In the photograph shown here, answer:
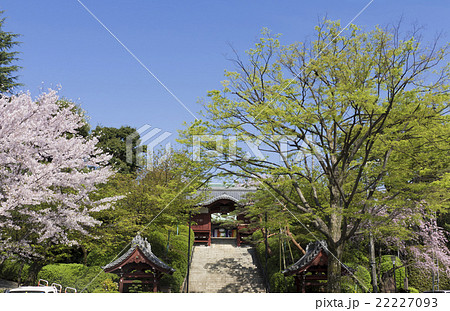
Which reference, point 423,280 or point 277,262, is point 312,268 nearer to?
point 277,262

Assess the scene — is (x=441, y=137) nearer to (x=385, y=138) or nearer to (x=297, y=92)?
(x=385, y=138)

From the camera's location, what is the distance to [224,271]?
2152 cm

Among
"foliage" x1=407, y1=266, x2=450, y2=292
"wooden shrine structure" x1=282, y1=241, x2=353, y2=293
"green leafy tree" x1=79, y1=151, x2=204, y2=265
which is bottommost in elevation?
"foliage" x1=407, y1=266, x2=450, y2=292

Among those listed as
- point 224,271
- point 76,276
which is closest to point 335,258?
point 224,271

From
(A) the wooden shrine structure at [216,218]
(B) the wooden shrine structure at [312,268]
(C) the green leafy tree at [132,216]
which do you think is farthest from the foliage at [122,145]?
(B) the wooden shrine structure at [312,268]

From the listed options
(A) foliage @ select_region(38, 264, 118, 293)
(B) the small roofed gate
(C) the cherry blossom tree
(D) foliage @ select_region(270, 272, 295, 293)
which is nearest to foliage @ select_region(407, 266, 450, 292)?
(D) foliage @ select_region(270, 272, 295, 293)

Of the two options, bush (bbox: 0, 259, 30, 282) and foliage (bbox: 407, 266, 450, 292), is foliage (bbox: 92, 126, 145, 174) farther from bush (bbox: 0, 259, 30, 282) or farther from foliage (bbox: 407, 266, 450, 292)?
foliage (bbox: 407, 266, 450, 292)

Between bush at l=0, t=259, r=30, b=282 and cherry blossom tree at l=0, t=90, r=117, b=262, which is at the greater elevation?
cherry blossom tree at l=0, t=90, r=117, b=262

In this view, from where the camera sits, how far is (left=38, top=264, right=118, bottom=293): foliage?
16125mm

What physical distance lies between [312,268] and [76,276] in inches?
444

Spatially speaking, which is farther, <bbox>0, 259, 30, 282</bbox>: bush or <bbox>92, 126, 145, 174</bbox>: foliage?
<bbox>92, 126, 145, 174</bbox>: foliage

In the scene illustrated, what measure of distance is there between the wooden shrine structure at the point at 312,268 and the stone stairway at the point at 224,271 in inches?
141

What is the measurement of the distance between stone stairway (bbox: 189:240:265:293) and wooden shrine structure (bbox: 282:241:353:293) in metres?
3.58

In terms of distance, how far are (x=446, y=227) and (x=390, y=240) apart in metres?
4.52
